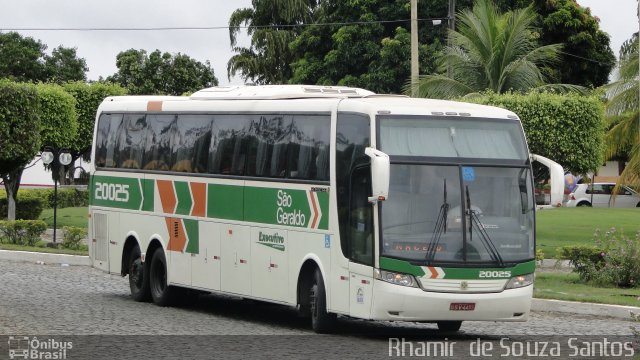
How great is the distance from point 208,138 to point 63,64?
320ft

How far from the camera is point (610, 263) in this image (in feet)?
85.8

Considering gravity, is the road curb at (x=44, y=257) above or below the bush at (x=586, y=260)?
below

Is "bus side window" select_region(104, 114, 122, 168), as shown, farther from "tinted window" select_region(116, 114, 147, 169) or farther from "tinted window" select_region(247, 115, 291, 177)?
"tinted window" select_region(247, 115, 291, 177)

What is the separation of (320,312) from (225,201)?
3279 mm

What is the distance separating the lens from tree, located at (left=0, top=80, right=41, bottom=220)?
4344cm

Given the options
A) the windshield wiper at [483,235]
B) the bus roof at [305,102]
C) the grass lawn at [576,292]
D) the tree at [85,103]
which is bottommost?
the grass lawn at [576,292]

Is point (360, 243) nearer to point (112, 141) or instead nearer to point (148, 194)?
point (148, 194)

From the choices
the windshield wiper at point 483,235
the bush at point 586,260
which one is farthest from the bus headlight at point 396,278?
the bush at point 586,260

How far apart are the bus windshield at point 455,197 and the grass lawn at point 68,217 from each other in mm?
32502

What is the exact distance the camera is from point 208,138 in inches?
829

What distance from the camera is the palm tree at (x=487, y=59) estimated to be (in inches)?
1618

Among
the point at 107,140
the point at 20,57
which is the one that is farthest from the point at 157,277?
the point at 20,57

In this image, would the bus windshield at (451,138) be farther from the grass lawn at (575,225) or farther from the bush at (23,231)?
the bush at (23,231)

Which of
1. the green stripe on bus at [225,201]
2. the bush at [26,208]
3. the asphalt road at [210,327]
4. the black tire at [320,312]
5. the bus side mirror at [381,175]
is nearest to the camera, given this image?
the asphalt road at [210,327]
